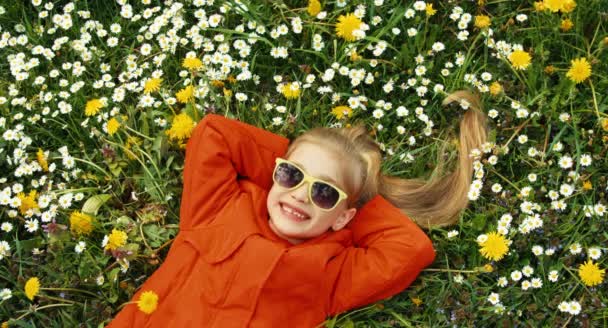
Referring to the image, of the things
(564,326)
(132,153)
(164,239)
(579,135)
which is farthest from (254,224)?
(579,135)

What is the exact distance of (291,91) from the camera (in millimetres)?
3926

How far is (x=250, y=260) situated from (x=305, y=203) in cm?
34

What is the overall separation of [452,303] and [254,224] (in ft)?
3.10

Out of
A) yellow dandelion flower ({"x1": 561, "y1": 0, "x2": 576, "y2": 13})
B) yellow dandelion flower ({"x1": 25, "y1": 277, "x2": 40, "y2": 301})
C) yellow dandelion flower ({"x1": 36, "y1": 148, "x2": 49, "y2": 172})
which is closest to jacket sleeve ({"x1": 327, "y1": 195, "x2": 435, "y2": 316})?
yellow dandelion flower ({"x1": 25, "y1": 277, "x2": 40, "y2": 301})

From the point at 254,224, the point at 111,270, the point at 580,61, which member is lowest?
the point at 111,270

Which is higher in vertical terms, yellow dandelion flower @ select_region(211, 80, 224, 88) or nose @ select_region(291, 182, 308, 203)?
yellow dandelion flower @ select_region(211, 80, 224, 88)

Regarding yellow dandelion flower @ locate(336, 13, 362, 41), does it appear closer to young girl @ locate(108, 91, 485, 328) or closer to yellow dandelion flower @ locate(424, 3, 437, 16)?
yellow dandelion flower @ locate(424, 3, 437, 16)

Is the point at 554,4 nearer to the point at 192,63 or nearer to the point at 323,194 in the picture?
the point at 323,194

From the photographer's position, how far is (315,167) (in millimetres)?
3268

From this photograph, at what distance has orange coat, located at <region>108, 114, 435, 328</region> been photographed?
127 inches

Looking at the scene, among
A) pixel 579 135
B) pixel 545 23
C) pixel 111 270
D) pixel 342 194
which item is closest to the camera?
pixel 342 194

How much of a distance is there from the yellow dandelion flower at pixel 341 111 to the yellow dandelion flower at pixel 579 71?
3.60 feet

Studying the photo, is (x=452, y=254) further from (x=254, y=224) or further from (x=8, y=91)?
(x=8, y=91)

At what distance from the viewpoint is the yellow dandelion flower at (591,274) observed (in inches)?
131
